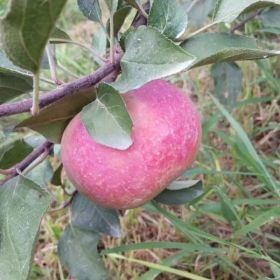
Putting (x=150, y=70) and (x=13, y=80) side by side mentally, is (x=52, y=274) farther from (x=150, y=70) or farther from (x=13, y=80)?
(x=150, y=70)

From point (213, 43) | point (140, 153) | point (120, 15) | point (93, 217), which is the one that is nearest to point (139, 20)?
point (120, 15)

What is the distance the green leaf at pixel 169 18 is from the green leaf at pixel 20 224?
0.27 meters

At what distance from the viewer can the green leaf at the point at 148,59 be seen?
2.06ft

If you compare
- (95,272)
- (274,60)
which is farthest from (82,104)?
(274,60)

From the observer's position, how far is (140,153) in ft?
2.31

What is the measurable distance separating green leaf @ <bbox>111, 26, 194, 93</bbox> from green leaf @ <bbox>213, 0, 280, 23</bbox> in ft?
0.46

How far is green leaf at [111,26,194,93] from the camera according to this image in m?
0.63

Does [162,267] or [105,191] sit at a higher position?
[105,191]

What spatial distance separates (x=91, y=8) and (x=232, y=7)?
0.22m

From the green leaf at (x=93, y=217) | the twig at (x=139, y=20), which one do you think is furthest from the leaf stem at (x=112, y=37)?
the green leaf at (x=93, y=217)

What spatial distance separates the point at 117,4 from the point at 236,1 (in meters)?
0.18

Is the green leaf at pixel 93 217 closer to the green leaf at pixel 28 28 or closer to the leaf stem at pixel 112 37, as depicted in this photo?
the leaf stem at pixel 112 37

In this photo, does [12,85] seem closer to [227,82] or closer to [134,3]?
[134,3]

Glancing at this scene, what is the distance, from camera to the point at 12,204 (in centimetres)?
76
